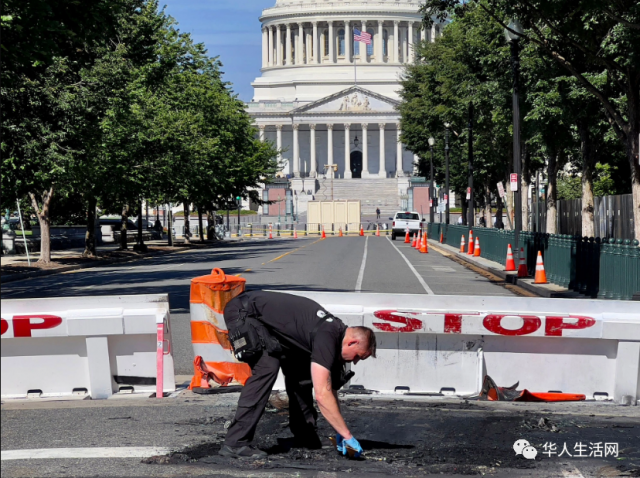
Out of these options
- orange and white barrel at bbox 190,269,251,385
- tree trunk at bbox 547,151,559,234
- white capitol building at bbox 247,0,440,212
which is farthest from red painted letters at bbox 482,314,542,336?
white capitol building at bbox 247,0,440,212

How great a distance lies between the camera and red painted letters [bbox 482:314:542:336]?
8938mm

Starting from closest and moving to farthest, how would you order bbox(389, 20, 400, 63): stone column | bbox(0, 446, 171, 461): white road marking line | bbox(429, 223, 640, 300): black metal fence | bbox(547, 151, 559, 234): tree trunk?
bbox(0, 446, 171, 461): white road marking line
bbox(429, 223, 640, 300): black metal fence
bbox(547, 151, 559, 234): tree trunk
bbox(389, 20, 400, 63): stone column

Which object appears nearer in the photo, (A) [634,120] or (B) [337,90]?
(A) [634,120]

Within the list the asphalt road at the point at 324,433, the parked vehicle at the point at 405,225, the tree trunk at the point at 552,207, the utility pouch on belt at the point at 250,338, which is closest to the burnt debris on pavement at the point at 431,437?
the asphalt road at the point at 324,433

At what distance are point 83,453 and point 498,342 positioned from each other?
3.92 m

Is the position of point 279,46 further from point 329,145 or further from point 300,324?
point 300,324

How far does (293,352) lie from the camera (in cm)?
663

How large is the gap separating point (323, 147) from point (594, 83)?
126m

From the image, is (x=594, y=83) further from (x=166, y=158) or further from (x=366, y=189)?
(x=366, y=189)

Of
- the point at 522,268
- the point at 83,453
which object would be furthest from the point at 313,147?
the point at 83,453

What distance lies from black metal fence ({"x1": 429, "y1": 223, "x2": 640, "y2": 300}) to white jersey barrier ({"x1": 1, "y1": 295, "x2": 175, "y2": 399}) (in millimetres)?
10358

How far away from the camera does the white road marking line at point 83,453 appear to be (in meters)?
6.80

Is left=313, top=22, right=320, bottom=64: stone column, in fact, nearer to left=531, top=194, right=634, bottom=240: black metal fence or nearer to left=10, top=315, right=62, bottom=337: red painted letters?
left=531, top=194, right=634, bottom=240: black metal fence

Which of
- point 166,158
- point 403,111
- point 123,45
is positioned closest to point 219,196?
point 403,111
